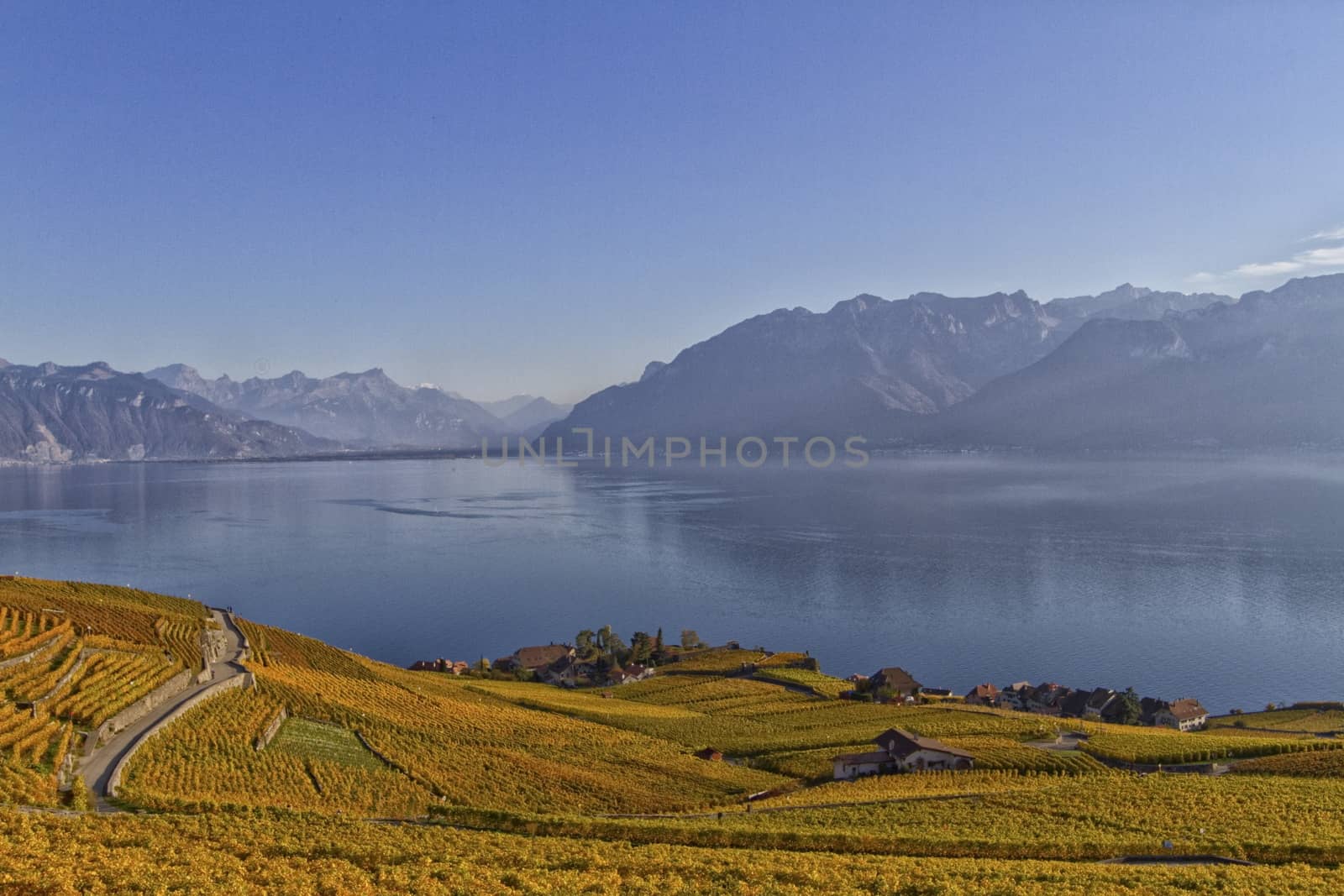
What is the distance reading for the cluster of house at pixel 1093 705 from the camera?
51.2 m

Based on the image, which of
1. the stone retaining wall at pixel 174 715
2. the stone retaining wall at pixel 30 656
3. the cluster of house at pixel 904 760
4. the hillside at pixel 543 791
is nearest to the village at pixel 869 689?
the cluster of house at pixel 904 760

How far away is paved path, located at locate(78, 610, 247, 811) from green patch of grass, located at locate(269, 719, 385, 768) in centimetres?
353

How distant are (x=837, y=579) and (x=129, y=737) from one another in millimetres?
83314

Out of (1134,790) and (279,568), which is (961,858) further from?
(279,568)

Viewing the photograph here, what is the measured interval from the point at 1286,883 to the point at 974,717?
3028 centimetres

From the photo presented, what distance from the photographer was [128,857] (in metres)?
12.5

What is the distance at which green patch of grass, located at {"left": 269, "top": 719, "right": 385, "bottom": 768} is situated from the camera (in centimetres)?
2723

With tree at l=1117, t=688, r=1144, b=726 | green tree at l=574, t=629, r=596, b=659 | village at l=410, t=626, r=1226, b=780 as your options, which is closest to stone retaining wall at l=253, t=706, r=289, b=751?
village at l=410, t=626, r=1226, b=780

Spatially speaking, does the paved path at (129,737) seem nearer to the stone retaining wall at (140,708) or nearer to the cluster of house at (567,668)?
the stone retaining wall at (140,708)

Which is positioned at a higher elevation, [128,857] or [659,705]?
[128,857]

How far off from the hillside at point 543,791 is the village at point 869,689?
62.7 inches

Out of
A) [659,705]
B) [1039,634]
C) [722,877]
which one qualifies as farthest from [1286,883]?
[1039,634]

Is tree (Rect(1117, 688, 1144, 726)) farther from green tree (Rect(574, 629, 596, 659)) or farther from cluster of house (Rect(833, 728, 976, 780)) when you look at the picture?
green tree (Rect(574, 629, 596, 659))

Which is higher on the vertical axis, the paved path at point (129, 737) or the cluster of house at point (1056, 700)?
the paved path at point (129, 737)
